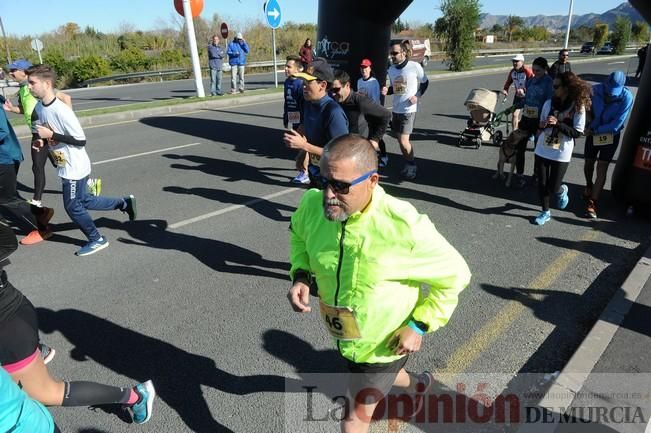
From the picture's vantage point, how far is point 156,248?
16.9ft

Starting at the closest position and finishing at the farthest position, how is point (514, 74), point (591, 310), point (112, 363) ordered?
point (112, 363)
point (591, 310)
point (514, 74)

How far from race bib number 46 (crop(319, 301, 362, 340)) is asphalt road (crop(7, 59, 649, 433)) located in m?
0.99

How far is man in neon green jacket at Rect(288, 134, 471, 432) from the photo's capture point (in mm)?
1962

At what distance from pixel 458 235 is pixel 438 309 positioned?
139 inches

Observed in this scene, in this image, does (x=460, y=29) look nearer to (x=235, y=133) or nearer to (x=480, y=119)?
(x=480, y=119)

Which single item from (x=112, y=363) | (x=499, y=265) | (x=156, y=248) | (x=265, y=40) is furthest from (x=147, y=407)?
(x=265, y=40)

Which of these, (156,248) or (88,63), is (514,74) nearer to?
(156,248)

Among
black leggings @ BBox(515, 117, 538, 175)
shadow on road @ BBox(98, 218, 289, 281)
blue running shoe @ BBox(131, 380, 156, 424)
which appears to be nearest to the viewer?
blue running shoe @ BBox(131, 380, 156, 424)

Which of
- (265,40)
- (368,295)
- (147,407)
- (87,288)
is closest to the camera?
(368,295)

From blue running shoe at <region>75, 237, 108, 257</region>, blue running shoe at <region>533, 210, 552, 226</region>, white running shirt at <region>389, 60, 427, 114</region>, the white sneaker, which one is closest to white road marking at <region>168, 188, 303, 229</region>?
blue running shoe at <region>75, 237, 108, 257</region>

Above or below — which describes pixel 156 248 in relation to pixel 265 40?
below

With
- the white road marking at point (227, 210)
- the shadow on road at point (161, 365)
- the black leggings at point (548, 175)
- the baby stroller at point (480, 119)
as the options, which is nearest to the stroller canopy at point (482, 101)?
the baby stroller at point (480, 119)

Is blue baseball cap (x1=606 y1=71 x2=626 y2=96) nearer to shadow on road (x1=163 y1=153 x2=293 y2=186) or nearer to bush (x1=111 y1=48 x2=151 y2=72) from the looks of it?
shadow on road (x1=163 y1=153 x2=293 y2=186)

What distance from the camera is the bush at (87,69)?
2619 cm
